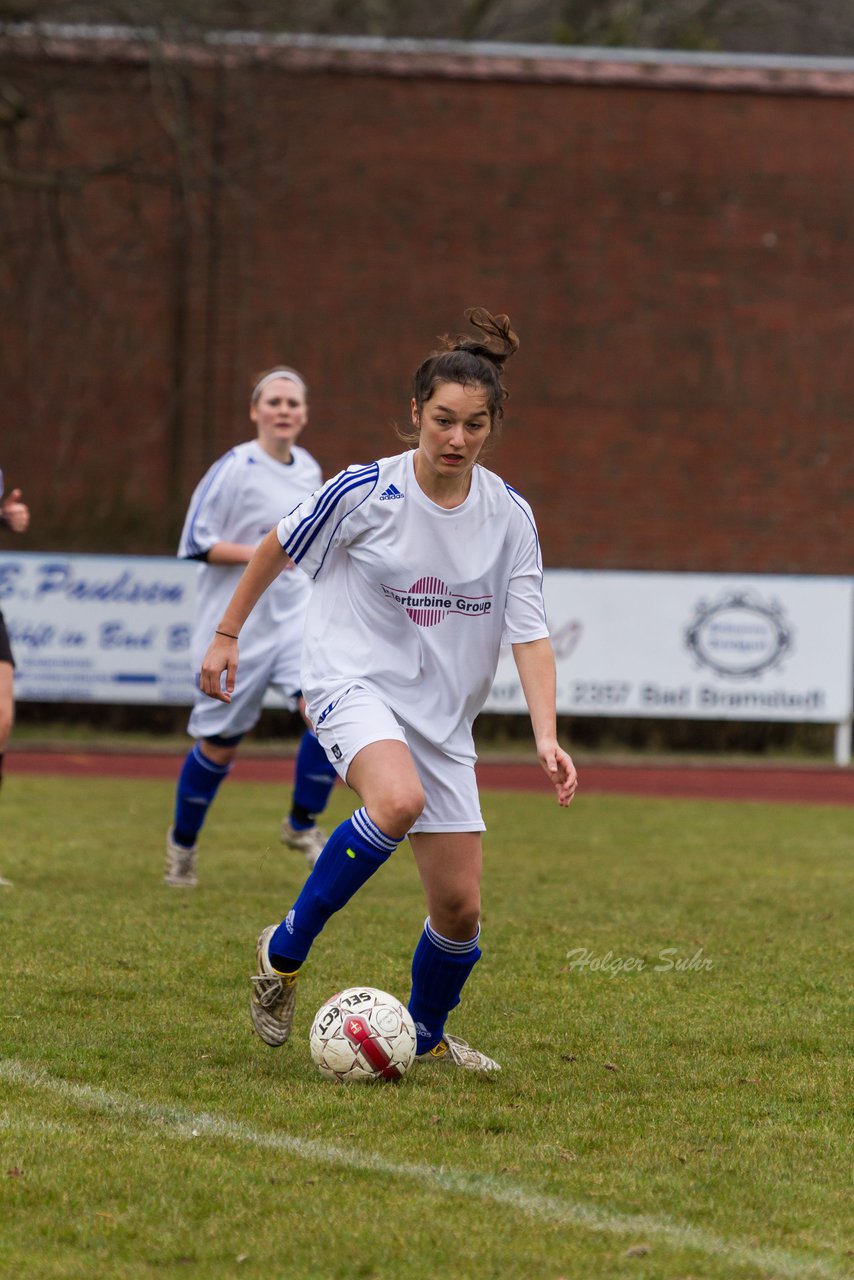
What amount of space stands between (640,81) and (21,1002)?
1609cm

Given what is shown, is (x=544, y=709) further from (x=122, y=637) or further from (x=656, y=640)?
(x=122, y=637)

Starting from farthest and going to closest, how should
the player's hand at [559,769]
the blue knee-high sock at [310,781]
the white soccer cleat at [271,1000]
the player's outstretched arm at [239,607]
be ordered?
the blue knee-high sock at [310,781]
the player's outstretched arm at [239,607]
the white soccer cleat at [271,1000]
the player's hand at [559,769]

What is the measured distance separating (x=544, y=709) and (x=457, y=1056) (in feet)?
3.44

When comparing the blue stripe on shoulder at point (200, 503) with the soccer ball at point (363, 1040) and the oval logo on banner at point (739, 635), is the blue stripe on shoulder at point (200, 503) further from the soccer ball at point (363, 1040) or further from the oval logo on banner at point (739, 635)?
the oval logo on banner at point (739, 635)

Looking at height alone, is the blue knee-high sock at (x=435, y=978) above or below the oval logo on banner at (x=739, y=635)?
below

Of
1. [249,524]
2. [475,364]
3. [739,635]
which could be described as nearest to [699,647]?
[739,635]

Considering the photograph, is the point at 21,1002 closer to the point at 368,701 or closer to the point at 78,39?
the point at 368,701

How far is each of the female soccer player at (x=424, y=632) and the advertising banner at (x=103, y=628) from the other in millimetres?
9896

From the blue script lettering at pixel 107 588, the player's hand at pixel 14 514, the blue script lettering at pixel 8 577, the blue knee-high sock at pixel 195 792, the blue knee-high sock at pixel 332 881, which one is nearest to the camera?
the blue knee-high sock at pixel 332 881

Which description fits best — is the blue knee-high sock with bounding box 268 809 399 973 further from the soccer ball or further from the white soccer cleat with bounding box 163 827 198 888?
the white soccer cleat with bounding box 163 827 198 888

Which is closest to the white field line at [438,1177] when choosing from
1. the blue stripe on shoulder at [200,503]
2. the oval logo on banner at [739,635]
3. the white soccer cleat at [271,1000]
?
the white soccer cleat at [271,1000]

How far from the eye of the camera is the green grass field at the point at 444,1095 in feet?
10.6

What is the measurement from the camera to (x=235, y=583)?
782 cm

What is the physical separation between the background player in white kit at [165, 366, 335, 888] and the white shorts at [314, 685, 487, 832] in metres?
3.03
